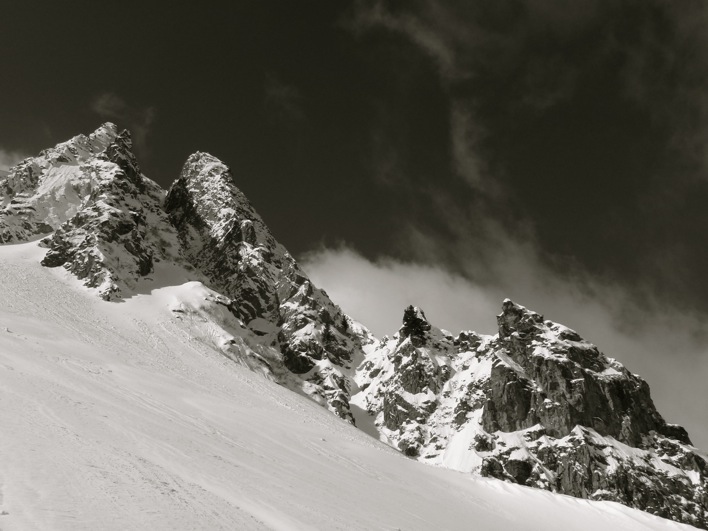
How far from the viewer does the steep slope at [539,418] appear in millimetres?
122375

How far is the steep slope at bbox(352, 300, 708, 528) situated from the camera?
12238cm

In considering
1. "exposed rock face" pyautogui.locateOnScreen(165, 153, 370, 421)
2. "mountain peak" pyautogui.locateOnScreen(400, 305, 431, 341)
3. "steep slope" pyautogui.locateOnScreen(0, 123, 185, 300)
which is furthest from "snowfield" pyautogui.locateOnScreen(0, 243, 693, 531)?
"mountain peak" pyautogui.locateOnScreen(400, 305, 431, 341)

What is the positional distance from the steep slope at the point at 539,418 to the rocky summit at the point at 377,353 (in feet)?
1.15

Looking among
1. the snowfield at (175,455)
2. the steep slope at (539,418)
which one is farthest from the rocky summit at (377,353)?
the snowfield at (175,455)

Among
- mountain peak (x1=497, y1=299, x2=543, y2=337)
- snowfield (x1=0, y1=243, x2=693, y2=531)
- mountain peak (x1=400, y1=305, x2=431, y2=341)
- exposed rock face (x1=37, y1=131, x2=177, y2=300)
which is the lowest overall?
snowfield (x1=0, y1=243, x2=693, y2=531)

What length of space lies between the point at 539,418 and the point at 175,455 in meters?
130

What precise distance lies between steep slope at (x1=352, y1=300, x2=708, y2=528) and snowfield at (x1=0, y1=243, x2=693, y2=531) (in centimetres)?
7508

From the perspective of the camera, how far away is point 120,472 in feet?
57.3

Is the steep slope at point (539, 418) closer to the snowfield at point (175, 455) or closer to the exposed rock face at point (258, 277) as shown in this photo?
the exposed rock face at point (258, 277)

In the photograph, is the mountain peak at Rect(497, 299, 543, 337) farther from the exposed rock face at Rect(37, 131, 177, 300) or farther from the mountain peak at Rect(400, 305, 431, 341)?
the exposed rock face at Rect(37, 131, 177, 300)

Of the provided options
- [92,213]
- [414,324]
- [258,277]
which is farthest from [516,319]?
[92,213]

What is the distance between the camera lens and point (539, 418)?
5335 inches

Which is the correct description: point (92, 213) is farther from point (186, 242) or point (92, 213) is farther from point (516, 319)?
point (516, 319)

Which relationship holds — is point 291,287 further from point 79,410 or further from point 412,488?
point 79,410
